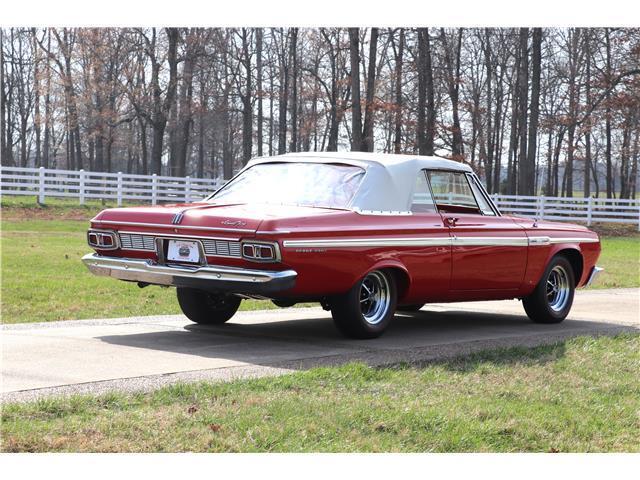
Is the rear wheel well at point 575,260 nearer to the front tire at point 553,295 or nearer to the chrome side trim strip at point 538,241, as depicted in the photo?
the front tire at point 553,295

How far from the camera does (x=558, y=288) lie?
11.2m

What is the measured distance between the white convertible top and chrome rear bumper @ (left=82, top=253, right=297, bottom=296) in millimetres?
1167

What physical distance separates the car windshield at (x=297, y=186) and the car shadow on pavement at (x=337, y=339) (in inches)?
47.1

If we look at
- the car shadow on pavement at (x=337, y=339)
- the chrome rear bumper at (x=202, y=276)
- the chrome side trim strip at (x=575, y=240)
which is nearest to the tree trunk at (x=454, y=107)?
the chrome side trim strip at (x=575, y=240)

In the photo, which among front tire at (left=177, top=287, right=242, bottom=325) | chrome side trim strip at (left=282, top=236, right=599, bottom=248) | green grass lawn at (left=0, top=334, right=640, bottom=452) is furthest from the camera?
front tire at (left=177, top=287, right=242, bottom=325)

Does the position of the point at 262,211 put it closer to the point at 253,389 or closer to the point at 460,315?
the point at 253,389

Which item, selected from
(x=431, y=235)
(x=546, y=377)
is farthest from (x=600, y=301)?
(x=546, y=377)

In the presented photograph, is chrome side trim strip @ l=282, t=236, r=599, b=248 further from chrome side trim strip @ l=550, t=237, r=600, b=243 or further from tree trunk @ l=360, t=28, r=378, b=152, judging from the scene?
tree trunk @ l=360, t=28, r=378, b=152

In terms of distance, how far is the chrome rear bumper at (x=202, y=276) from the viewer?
8.00 metres

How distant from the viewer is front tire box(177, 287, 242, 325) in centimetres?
987

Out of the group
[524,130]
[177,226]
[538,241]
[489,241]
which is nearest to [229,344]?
[177,226]

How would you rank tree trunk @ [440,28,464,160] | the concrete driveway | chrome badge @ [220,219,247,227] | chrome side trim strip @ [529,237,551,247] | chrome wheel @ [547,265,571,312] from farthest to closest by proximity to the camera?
tree trunk @ [440,28,464,160], chrome wheel @ [547,265,571,312], chrome side trim strip @ [529,237,551,247], chrome badge @ [220,219,247,227], the concrete driveway

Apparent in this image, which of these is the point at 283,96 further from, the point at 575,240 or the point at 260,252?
the point at 260,252

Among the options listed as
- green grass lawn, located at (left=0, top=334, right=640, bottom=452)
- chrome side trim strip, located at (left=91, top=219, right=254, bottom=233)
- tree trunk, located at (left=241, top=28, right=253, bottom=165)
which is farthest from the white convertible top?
tree trunk, located at (left=241, top=28, right=253, bottom=165)
